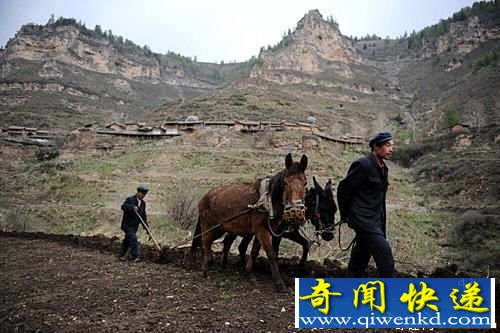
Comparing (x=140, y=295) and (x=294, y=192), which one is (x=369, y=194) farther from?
(x=140, y=295)

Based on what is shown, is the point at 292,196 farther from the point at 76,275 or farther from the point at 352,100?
the point at 352,100

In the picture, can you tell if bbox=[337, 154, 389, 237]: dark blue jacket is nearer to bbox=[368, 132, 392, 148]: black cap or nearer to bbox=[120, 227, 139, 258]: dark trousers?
bbox=[368, 132, 392, 148]: black cap

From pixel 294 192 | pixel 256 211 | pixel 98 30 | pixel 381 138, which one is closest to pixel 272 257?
pixel 256 211

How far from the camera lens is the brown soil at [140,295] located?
13.0ft

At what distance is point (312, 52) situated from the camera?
139m

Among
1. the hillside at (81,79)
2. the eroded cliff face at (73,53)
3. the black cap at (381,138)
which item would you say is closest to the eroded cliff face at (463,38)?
the hillside at (81,79)

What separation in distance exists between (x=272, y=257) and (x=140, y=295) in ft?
6.48

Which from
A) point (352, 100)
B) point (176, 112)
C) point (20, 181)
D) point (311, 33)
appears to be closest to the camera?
point (20, 181)

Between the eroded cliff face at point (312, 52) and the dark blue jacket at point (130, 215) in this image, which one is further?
the eroded cliff face at point (312, 52)

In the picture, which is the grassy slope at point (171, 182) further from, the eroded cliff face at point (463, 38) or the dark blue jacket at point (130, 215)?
the eroded cliff face at point (463, 38)

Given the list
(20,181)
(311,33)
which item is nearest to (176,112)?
(20,181)

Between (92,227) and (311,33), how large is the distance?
474 ft

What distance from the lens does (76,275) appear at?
6426 mm

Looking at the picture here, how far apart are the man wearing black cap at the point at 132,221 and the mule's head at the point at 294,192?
4.41m
